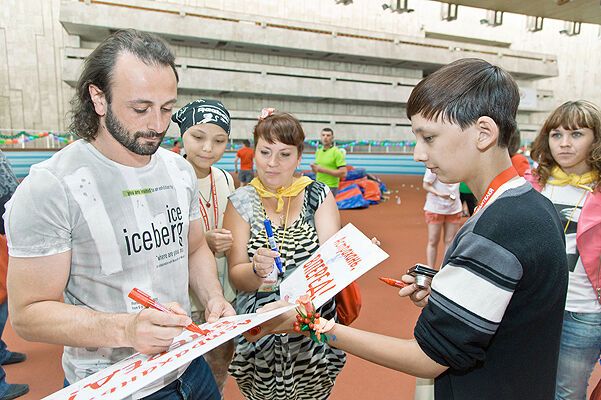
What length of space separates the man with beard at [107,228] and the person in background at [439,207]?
10.6ft

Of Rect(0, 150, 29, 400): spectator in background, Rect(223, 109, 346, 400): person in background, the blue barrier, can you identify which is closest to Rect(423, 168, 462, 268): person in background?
Rect(223, 109, 346, 400): person in background

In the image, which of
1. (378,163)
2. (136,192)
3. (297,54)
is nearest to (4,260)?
(136,192)

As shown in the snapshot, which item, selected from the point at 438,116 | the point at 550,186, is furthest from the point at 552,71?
the point at 438,116

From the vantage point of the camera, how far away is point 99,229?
1.06 metres

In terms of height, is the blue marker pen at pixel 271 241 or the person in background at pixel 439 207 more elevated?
the blue marker pen at pixel 271 241

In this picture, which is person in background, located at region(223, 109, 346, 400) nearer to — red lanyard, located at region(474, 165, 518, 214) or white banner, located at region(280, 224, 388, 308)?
white banner, located at region(280, 224, 388, 308)

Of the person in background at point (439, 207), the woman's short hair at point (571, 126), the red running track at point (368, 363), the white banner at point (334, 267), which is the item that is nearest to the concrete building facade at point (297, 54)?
the red running track at point (368, 363)

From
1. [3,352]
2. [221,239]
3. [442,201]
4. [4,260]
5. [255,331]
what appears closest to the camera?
[255,331]

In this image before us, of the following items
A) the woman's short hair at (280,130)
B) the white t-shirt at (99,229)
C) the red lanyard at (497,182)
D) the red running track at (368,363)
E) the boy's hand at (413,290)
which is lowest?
the red running track at (368,363)

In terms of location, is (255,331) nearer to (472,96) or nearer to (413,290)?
(413,290)

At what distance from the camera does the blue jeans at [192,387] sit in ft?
3.89

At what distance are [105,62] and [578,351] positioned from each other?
2.14 m

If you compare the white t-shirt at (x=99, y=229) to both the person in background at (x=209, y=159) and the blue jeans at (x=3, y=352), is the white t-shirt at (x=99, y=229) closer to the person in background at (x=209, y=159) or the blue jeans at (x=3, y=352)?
the person in background at (x=209, y=159)

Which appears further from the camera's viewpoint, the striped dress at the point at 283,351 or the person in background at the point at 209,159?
the person in background at the point at 209,159
